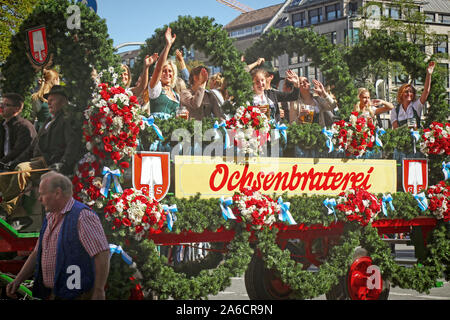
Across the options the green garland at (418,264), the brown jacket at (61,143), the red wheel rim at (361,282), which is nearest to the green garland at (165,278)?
the brown jacket at (61,143)

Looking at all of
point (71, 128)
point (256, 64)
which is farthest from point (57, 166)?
point (256, 64)

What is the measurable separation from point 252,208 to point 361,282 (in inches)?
72.6

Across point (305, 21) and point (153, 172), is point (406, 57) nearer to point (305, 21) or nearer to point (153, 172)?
point (305, 21)

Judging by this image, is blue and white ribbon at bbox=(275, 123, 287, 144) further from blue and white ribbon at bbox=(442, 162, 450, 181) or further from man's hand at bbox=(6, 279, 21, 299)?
man's hand at bbox=(6, 279, 21, 299)

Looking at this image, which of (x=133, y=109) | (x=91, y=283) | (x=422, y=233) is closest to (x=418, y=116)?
(x=422, y=233)

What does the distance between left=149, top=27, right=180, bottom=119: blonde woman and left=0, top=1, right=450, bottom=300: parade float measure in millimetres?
246

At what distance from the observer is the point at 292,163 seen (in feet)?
23.2

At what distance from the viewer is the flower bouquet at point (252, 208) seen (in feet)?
21.5

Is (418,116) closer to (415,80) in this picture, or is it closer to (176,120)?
(415,80)

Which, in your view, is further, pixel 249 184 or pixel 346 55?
pixel 346 55

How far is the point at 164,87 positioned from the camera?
721cm

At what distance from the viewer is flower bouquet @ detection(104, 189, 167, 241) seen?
5695 mm

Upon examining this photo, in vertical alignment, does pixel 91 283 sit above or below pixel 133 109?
below

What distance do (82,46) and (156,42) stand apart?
1224mm
